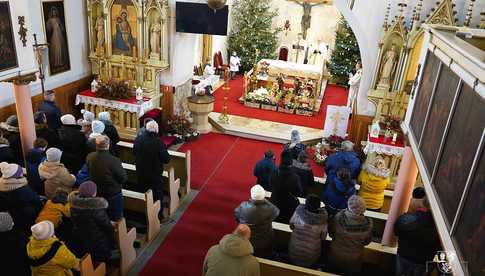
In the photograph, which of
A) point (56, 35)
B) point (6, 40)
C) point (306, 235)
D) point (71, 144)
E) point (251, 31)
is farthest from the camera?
point (251, 31)

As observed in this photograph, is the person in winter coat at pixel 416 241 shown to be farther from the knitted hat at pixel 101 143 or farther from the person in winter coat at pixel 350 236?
the knitted hat at pixel 101 143

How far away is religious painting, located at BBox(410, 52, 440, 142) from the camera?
4.09 meters

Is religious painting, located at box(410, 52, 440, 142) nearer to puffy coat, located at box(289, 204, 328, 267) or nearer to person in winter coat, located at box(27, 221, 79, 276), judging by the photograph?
puffy coat, located at box(289, 204, 328, 267)

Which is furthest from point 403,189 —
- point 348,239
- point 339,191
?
point 348,239

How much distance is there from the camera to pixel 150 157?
6293 mm

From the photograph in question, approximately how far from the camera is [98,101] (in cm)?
1016

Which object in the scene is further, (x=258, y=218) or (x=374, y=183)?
(x=374, y=183)

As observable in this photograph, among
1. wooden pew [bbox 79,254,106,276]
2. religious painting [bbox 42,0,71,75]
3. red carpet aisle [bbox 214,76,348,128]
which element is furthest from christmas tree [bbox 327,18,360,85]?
wooden pew [bbox 79,254,106,276]

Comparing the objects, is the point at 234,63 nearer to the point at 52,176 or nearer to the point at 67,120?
the point at 67,120

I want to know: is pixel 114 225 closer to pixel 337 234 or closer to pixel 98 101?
pixel 337 234

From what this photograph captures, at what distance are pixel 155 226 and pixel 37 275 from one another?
243 cm

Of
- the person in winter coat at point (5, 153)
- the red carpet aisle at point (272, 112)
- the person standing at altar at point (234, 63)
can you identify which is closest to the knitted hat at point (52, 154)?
the person in winter coat at point (5, 153)

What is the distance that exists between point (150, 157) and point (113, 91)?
4441 mm

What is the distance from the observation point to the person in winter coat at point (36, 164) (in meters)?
5.62
